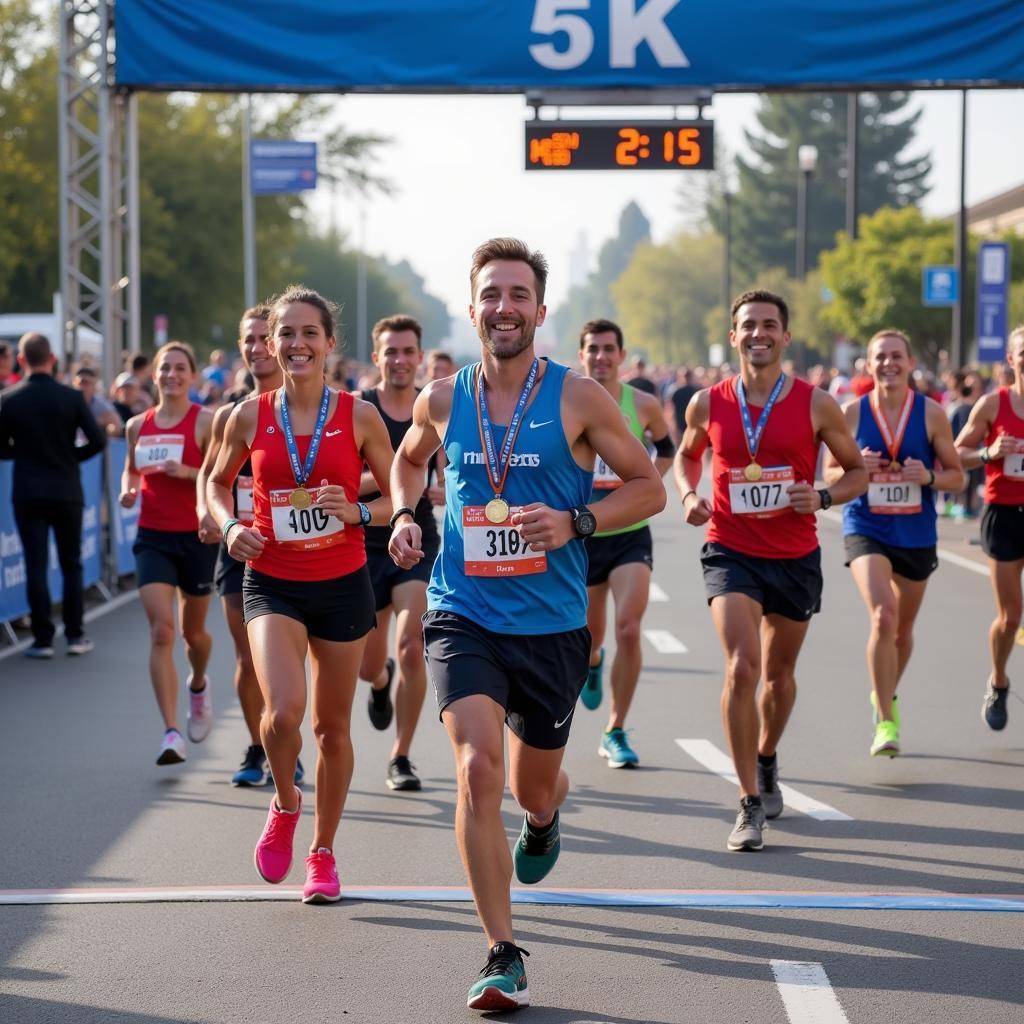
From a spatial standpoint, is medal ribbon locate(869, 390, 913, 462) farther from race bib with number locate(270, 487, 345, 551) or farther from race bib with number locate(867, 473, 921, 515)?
race bib with number locate(270, 487, 345, 551)

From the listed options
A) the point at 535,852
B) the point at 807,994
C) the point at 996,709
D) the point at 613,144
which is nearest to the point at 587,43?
the point at 613,144

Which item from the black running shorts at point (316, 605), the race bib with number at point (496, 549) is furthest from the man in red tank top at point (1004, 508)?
the race bib with number at point (496, 549)

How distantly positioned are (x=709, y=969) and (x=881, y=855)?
1.70 meters

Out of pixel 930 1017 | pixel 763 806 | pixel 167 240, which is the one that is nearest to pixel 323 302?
pixel 763 806

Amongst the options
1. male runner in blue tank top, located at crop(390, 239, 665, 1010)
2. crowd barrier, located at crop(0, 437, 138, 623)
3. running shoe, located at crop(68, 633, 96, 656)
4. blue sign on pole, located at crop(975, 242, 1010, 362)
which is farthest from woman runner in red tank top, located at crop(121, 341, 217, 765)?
blue sign on pole, located at crop(975, 242, 1010, 362)

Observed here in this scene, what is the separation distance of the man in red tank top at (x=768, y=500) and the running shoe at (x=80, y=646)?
6683 millimetres

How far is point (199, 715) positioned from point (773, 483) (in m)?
3.37

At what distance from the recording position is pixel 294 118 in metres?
47.7

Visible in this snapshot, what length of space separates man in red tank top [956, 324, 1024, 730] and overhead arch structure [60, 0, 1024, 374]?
5.51 meters

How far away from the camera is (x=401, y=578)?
27.9 ft

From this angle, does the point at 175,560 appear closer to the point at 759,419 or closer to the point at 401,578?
the point at 401,578

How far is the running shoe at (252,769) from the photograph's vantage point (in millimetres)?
8453

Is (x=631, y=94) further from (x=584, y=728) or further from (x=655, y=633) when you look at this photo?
(x=584, y=728)

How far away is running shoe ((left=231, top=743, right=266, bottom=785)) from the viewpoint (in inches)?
333
